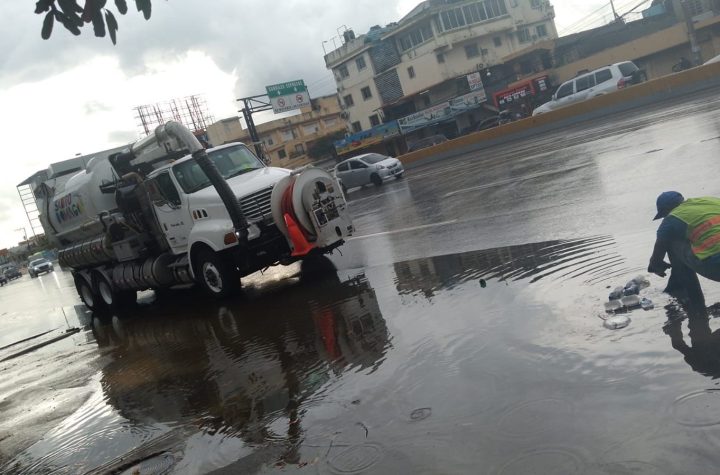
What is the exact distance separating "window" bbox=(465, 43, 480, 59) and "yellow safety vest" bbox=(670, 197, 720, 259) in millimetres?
55033

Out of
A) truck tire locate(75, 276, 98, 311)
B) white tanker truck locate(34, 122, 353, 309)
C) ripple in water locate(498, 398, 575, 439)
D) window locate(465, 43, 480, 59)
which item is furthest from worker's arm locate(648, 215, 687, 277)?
window locate(465, 43, 480, 59)

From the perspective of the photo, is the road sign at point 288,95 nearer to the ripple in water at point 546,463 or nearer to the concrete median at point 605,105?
the concrete median at point 605,105

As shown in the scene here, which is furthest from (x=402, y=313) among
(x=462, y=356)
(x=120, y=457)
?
(x=120, y=457)

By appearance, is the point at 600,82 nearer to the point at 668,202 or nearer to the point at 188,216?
the point at 188,216

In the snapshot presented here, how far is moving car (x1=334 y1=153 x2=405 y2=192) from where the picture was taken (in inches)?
1158

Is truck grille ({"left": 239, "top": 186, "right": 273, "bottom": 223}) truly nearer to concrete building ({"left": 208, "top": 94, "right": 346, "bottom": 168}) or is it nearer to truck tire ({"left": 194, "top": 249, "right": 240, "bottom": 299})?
truck tire ({"left": 194, "top": 249, "right": 240, "bottom": 299})

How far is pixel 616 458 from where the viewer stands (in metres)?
3.46

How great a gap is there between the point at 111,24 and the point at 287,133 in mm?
77594

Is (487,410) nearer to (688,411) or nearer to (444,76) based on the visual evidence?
(688,411)

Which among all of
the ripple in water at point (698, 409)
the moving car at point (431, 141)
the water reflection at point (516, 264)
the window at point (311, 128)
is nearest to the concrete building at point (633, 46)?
the moving car at point (431, 141)

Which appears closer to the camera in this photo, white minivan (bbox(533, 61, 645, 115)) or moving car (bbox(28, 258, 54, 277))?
white minivan (bbox(533, 61, 645, 115))

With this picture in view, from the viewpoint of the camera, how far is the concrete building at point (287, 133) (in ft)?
255

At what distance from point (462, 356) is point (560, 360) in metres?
0.92

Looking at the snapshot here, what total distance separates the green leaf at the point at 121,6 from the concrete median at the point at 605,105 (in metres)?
26.5
